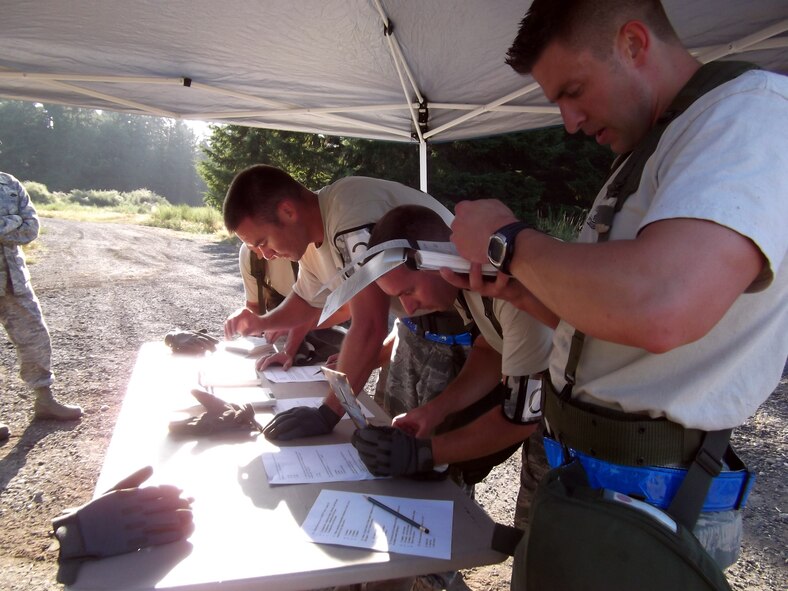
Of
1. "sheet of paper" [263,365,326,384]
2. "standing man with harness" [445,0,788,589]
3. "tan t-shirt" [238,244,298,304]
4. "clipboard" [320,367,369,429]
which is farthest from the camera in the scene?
"tan t-shirt" [238,244,298,304]

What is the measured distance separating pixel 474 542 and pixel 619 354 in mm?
541

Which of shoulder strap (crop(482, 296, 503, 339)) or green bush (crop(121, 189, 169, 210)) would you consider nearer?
shoulder strap (crop(482, 296, 503, 339))

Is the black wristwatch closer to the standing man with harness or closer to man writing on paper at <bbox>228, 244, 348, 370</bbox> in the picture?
the standing man with harness

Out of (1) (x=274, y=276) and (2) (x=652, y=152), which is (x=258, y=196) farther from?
(2) (x=652, y=152)

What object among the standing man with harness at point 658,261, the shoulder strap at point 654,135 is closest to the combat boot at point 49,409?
the standing man with harness at point 658,261

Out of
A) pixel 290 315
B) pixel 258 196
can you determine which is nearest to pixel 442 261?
pixel 258 196

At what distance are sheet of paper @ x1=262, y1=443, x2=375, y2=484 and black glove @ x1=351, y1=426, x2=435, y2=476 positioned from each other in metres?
0.06

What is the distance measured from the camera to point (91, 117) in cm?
6494

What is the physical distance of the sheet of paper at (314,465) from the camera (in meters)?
1.51

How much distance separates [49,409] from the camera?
4355 millimetres

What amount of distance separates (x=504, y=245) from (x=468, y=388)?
3.51ft

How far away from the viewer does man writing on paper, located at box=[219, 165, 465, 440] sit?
2.14 m

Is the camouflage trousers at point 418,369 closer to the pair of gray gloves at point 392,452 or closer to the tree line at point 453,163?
the pair of gray gloves at point 392,452

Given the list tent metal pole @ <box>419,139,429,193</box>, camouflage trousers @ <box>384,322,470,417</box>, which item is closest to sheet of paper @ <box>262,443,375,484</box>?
camouflage trousers @ <box>384,322,470,417</box>
